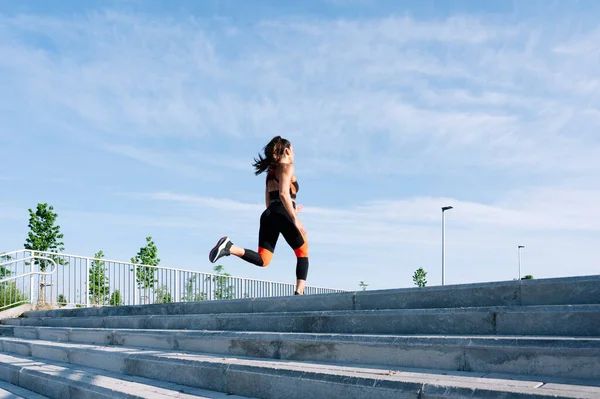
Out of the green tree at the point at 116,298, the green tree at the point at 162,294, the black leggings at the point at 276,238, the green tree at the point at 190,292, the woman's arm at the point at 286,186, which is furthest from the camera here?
the green tree at the point at 190,292

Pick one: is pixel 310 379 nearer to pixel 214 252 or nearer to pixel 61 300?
pixel 214 252

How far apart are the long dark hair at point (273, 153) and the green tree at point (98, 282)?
29.0 ft

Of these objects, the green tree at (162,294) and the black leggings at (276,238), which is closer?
the black leggings at (276,238)

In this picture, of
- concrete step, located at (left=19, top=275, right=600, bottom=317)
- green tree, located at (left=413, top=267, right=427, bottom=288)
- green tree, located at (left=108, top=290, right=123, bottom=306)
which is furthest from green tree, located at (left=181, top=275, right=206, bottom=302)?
green tree, located at (left=413, top=267, right=427, bottom=288)

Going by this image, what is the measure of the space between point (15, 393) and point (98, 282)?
8.61m

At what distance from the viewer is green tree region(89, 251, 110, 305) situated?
14484mm

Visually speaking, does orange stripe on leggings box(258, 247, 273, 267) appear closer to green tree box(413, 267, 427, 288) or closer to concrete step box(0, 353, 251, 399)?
concrete step box(0, 353, 251, 399)

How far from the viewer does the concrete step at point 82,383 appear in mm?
4711

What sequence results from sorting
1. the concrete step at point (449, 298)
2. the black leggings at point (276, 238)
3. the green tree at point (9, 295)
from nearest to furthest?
the concrete step at point (449, 298), the black leggings at point (276, 238), the green tree at point (9, 295)

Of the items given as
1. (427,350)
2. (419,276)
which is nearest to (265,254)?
(427,350)

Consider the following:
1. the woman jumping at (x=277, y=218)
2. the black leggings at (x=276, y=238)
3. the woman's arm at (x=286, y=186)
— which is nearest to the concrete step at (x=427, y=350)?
the woman jumping at (x=277, y=218)

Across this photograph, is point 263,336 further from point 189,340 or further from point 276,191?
point 276,191

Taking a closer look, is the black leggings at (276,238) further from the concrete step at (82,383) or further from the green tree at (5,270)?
the green tree at (5,270)

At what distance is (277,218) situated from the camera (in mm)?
7094
